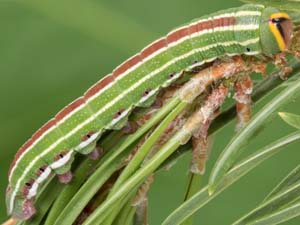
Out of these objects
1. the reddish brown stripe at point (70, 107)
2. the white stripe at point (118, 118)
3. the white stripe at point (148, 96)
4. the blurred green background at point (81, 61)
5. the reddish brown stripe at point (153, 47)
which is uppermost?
the reddish brown stripe at point (153, 47)

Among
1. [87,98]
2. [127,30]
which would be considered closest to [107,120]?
[87,98]

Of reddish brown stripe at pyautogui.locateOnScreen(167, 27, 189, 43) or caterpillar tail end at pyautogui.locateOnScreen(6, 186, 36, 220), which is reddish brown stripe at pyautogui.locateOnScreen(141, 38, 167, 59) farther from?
caterpillar tail end at pyautogui.locateOnScreen(6, 186, 36, 220)

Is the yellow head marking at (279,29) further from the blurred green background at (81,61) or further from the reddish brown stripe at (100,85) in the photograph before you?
the blurred green background at (81,61)

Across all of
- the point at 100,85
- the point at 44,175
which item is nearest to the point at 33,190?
the point at 44,175

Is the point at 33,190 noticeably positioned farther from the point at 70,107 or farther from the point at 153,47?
the point at 153,47

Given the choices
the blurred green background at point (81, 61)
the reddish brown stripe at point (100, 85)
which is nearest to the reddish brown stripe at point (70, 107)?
the reddish brown stripe at point (100, 85)

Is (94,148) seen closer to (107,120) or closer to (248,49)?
(107,120)

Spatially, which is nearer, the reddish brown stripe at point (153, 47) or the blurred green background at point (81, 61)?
the reddish brown stripe at point (153, 47)
